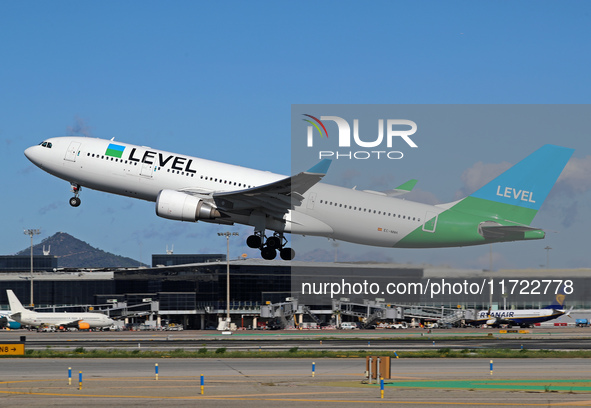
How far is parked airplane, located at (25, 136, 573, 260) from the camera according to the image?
1914 inches

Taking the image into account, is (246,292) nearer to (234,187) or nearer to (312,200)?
(234,187)

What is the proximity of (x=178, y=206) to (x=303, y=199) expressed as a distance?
8.14 m

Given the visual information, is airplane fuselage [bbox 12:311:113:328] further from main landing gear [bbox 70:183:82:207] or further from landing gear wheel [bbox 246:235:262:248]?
landing gear wheel [bbox 246:235:262:248]

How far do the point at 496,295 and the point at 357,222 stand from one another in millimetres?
36188

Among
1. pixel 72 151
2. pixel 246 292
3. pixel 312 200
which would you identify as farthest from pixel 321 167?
pixel 246 292

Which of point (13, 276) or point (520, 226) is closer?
point (520, 226)

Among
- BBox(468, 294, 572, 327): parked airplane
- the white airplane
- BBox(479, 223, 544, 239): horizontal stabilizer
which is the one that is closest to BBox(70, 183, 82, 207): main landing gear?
BBox(479, 223, 544, 239): horizontal stabilizer

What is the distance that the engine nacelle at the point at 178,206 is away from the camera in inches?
1911

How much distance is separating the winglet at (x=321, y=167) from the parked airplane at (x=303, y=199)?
247cm

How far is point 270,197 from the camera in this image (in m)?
49.7
